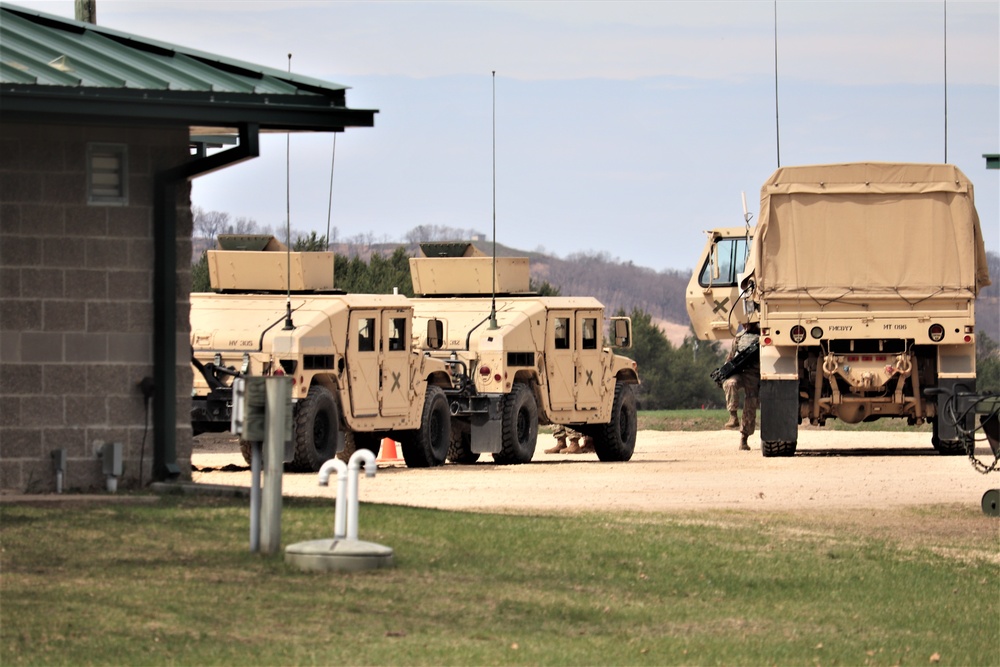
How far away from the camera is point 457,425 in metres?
25.6

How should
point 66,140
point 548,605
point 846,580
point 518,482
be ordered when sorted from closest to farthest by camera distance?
point 548,605 → point 846,580 → point 66,140 → point 518,482

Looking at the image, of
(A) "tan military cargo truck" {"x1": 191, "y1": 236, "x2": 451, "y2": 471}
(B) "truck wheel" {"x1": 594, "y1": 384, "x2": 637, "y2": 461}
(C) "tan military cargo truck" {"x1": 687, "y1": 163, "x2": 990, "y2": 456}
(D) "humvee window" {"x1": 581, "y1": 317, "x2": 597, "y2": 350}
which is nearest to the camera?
(A) "tan military cargo truck" {"x1": 191, "y1": 236, "x2": 451, "y2": 471}

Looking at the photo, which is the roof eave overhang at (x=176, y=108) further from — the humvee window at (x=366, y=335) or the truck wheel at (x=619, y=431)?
the truck wheel at (x=619, y=431)

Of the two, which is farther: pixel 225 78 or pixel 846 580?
pixel 225 78

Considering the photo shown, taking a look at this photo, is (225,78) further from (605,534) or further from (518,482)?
(518,482)

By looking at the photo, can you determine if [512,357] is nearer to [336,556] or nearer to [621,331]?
[621,331]

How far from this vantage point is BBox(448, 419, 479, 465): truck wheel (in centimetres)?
2562

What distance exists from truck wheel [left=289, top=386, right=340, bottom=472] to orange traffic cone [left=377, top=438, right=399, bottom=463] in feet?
9.42

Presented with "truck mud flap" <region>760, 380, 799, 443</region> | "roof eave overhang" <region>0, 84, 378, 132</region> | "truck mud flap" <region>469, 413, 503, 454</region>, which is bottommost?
"truck mud flap" <region>469, 413, 503, 454</region>

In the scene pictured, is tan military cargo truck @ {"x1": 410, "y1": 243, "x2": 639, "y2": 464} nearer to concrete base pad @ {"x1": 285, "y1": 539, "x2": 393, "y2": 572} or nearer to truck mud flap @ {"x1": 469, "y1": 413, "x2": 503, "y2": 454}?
truck mud flap @ {"x1": 469, "y1": 413, "x2": 503, "y2": 454}

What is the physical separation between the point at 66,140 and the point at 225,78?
4.51 ft

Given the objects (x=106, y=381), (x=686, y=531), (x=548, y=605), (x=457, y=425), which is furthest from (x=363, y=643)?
(x=457, y=425)

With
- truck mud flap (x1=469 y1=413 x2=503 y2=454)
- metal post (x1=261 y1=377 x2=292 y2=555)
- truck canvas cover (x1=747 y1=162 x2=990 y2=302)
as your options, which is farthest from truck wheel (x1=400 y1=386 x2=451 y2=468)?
metal post (x1=261 y1=377 x2=292 y2=555)

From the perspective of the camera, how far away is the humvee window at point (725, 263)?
2825cm
